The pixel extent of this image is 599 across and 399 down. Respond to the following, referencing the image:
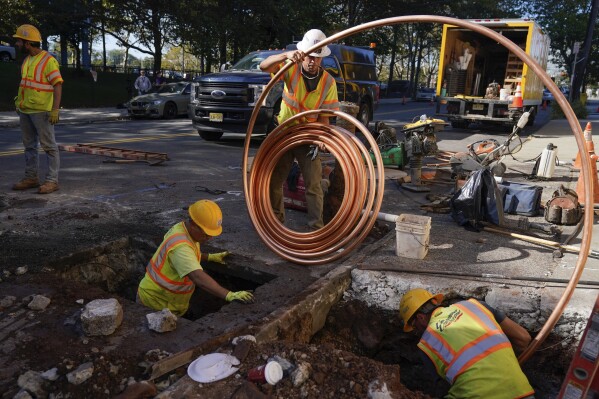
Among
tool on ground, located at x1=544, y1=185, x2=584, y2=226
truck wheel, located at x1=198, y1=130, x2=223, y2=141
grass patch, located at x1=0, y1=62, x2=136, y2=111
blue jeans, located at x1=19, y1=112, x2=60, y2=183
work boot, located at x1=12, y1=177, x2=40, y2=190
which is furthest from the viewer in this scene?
grass patch, located at x1=0, y1=62, x2=136, y2=111

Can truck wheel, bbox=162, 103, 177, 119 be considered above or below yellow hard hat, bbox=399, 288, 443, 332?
above

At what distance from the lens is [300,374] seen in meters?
2.54

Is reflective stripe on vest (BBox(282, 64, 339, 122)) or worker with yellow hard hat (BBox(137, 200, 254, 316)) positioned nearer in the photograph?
worker with yellow hard hat (BBox(137, 200, 254, 316))

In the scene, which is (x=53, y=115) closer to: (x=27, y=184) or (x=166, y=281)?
(x=27, y=184)

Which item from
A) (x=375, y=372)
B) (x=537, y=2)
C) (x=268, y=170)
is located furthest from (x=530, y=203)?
(x=537, y=2)

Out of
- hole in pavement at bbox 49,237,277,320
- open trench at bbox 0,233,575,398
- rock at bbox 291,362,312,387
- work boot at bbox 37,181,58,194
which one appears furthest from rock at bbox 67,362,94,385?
work boot at bbox 37,181,58,194

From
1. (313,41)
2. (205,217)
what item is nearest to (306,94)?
(313,41)

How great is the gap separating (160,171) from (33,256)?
162 inches

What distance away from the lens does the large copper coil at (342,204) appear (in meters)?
4.61

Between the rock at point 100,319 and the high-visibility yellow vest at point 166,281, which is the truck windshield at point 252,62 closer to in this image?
the high-visibility yellow vest at point 166,281

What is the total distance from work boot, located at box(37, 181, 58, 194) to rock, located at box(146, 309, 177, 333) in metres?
4.03

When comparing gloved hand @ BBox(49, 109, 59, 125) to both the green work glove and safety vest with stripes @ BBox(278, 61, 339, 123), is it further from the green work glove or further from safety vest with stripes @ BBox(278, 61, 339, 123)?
the green work glove

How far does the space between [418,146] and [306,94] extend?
10.1 feet

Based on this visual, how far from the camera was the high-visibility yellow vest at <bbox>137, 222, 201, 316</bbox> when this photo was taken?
3.65 m
